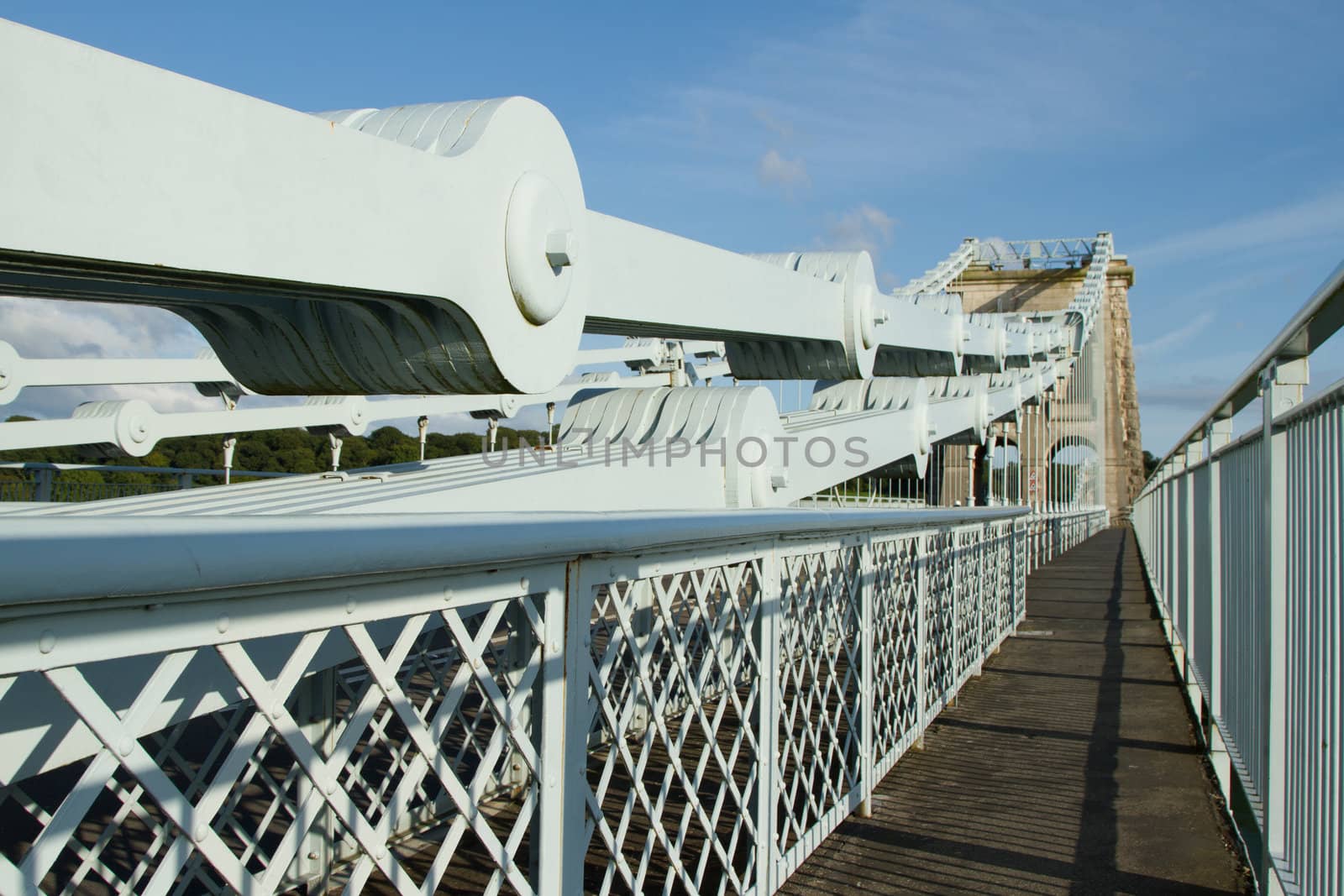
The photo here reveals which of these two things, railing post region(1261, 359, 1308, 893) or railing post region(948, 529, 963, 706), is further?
railing post region(948, 529, 963, 706)

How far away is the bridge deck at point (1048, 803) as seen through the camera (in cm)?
387

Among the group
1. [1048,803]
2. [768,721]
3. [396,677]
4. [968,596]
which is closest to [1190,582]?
[968,596]

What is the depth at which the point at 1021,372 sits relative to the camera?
21969 mm

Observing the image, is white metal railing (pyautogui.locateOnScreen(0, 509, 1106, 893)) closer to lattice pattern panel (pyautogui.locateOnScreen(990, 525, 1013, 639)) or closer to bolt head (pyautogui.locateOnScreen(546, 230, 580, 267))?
bolt head (pyautogui.locateOnScreen(546, 230, 580, 267))

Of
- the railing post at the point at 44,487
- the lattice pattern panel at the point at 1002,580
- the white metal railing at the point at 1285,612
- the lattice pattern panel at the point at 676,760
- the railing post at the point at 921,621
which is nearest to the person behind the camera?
the white metal railing at the point at 1285,612

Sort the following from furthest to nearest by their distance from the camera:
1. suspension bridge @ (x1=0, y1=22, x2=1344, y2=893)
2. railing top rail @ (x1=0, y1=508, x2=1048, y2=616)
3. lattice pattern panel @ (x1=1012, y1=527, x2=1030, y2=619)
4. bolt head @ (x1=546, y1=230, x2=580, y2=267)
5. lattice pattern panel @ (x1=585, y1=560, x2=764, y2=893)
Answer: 1. lattice pattern panel @ (x1=1012, y1=527, x2=1030, y2=619)
2. lattice pattern panel @ (x1=585, y1=560, x2=764, y2=893)
3. bolt head @ (x1=546, y1=230, x2=580, y2=267)
4. suspension bridge @ (x1=0, y1=22, x2=1344, y2=893)
5. railing top rail @ (x1=0, y1=508, x2=1048, y2=616)

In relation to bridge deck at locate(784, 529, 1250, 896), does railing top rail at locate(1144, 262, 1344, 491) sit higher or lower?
higher

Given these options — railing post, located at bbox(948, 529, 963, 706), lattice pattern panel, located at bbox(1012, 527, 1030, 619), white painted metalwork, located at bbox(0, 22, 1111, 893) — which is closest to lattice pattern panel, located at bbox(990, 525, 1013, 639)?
lattice pattern panel, located at bbox(1012, 527, 1030, 619)

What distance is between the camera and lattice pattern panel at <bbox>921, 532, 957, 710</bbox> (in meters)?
6.14

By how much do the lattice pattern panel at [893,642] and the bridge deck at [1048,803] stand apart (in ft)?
0.73

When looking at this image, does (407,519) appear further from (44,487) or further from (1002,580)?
(1002,580)

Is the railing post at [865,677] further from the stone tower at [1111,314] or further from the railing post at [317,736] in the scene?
the stone tower at [1111,314]

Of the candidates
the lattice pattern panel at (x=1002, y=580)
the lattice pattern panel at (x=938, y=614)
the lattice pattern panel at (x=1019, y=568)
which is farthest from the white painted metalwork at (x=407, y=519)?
the lattice pattern panel at (x=1019, y=568)

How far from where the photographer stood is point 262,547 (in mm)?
1273
